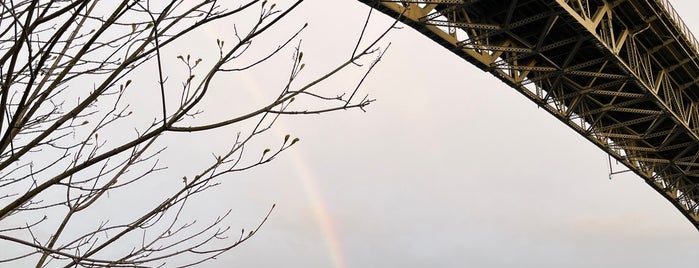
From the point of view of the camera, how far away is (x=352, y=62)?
9.12 ft

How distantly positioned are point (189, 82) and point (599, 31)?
1559cm

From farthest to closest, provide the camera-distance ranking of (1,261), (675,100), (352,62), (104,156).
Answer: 1. (675,100)
2. (1,261)
3. (352,62)
4. (104,156)

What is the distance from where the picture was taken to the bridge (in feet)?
43.5

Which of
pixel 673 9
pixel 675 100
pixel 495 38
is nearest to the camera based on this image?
pixel 495 38

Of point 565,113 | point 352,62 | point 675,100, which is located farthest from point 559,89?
point 352,62

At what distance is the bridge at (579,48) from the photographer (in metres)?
13.2

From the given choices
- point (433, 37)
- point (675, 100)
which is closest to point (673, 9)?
point (675, 100)

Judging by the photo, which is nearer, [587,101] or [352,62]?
[352,62]

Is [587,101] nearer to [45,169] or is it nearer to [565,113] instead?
[565,113]

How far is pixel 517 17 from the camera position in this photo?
16.2 metres

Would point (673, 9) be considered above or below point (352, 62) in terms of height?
above

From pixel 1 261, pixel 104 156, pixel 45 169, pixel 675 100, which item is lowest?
pixel 104 156

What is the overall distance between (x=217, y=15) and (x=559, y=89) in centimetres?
1804

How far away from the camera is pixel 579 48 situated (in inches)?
654
